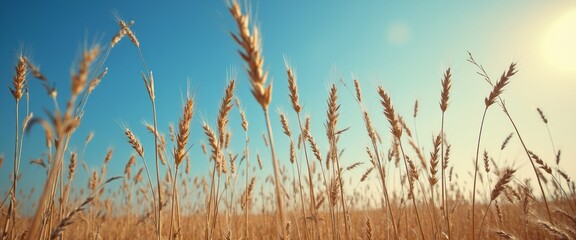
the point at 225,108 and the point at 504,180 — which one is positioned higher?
the point at 225,108

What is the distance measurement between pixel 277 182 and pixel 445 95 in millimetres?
2036

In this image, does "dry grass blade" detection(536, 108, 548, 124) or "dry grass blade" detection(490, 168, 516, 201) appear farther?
"dry grass blade" detection(536, 108, 548, 124)

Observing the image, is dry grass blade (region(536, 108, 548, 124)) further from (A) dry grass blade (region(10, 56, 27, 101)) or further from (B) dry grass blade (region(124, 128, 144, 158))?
(A) dry grass blade (region(10, 56, 27, 101))

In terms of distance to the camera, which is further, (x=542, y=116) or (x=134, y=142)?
(x=542, y=116)

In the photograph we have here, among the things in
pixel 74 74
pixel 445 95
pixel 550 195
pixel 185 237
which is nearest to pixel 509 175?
pixel 445 95

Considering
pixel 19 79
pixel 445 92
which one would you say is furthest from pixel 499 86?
pixel 19 79

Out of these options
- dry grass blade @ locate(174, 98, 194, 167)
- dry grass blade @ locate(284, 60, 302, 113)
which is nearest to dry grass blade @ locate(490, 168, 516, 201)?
dry grass blade @ locate(284, 60, 302, 113)

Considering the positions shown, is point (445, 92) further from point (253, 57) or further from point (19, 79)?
point (19, 79)

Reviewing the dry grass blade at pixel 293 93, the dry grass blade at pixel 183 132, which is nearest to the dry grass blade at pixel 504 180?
the dry grass blade at pixel 293 93

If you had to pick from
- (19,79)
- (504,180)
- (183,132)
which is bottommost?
(504,180)

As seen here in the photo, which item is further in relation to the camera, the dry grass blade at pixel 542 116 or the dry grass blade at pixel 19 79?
the dry grass blade at pixel 542 116

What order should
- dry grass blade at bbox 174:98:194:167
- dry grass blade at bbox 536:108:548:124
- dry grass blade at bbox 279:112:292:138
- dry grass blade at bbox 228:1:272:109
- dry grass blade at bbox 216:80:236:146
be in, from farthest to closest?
dry grass blade at bbox 536:108:548:124 < dry grass blade at bbox 279:112:292:138 < dry grass blade at bbox 216:80:236:146 < dry grass blade at bbox 174:98:194:167 < dry grass blade at bbox 228:1:272:109

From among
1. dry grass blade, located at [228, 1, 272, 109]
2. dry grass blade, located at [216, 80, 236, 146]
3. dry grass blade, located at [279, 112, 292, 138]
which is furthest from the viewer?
dry grass blade, located at [279, 112, 292, 138]

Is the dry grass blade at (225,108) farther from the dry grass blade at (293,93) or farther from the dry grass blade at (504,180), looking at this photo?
the dry grass blade at (504,180)
